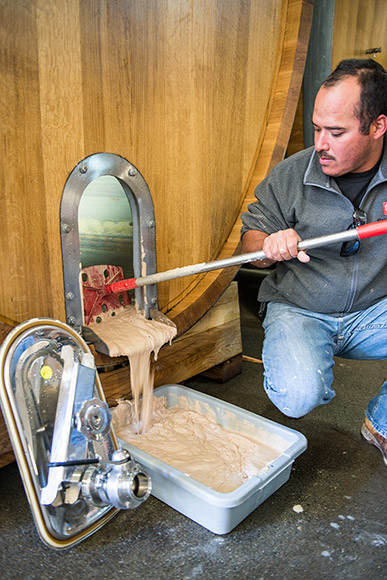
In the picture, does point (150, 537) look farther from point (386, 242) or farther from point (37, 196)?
point (386, 242)

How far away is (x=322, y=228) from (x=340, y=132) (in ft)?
0.90

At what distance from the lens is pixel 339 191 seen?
1485mm

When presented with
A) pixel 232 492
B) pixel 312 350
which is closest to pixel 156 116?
pixel 312 350

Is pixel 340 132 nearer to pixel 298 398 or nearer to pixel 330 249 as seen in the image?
pixel 330 249

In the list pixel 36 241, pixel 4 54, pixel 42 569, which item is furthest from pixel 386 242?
pixel 42 569

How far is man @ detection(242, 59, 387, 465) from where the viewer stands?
1411 millimetres

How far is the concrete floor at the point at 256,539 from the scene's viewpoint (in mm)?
1087

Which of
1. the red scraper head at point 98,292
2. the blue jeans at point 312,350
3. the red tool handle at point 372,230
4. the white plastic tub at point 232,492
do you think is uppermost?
the red tool handle at point 372,230

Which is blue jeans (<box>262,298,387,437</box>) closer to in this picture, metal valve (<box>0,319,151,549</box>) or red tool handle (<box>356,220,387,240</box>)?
red tool handle (<box>356,220,387,240</box>)

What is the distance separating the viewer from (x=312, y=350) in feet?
4.76

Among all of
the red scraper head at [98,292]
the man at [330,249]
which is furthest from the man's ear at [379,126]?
the red scraper head at [98,292]

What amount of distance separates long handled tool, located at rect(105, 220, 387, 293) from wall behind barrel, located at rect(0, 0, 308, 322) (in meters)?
0.16

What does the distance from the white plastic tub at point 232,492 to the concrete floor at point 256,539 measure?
3 cm

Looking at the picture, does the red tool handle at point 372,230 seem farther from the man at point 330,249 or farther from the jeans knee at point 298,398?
the jeans knee at point 298,398
